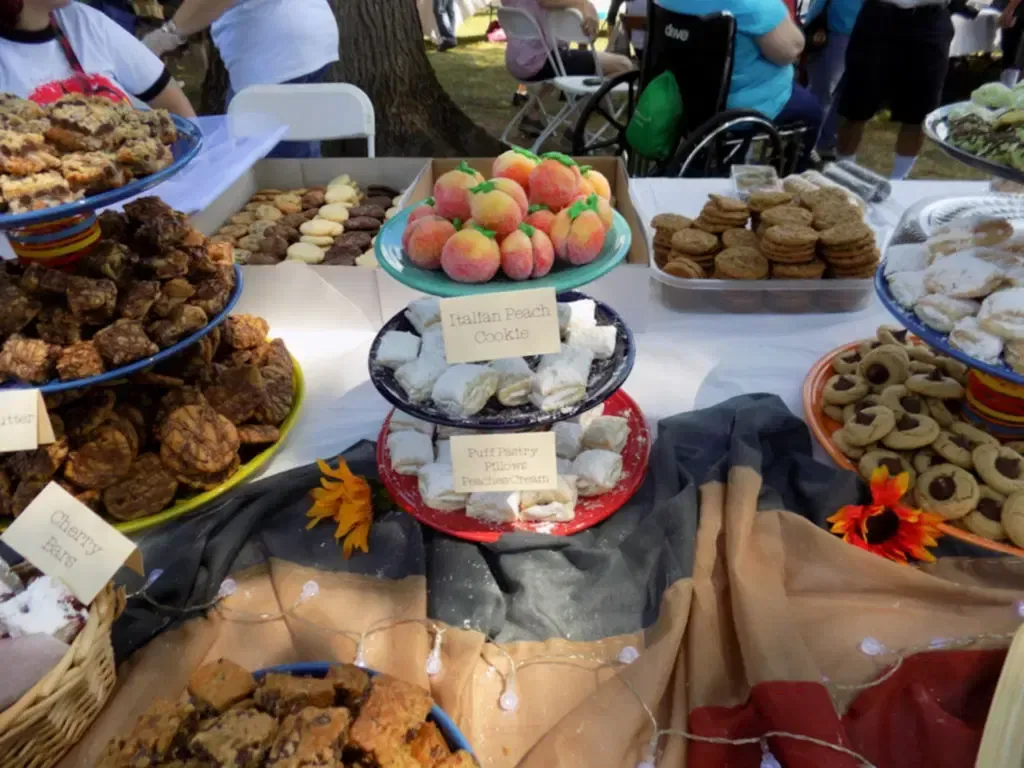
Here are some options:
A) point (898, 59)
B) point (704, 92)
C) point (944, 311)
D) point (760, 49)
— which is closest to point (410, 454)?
point (944, 311)

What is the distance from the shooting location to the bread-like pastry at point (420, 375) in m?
1.02

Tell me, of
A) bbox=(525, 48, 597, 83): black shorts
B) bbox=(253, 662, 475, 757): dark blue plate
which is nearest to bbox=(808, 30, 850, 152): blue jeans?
bbox=(525, 48, 597, 83): black shorts

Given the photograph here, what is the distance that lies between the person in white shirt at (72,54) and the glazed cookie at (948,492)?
1.86 metres

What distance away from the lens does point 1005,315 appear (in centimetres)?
97

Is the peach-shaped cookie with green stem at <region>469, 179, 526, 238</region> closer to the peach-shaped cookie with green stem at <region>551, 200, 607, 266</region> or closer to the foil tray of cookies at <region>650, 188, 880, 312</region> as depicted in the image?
the peach-shaped cookie with green stem at <region>551, 200, 607, 266</region>

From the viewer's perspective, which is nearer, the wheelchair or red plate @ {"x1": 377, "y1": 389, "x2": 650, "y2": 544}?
red plate @ {"x1": 377, "y1": 389, "x2": 650, "y2": 544}

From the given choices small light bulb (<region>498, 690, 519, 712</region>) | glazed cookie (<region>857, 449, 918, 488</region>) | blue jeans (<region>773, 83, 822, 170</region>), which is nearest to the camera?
small light bulb (<region>498, 690, 519, 712</region>)

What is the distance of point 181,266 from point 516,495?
25.1 inches

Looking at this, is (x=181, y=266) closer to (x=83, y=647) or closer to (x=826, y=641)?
(x=83, y=647)

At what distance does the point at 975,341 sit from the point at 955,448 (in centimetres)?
21

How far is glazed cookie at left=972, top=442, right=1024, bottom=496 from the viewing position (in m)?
1.04

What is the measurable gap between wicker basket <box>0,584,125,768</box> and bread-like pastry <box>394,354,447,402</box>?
45cm

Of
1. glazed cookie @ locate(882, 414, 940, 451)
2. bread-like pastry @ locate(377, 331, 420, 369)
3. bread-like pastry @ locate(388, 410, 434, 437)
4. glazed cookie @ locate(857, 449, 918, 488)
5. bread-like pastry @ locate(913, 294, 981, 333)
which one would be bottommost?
glazed cookie @ locate(857, 449, 918, 488)

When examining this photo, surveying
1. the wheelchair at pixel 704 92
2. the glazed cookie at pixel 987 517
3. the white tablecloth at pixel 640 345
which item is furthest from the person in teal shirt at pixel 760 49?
the glazed cookie at pixel 987 517
